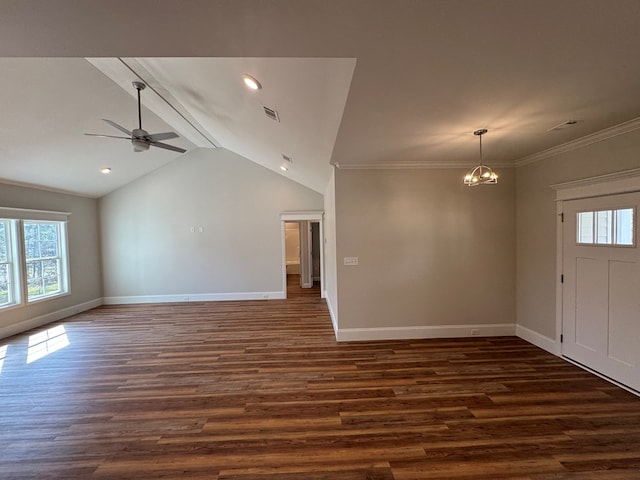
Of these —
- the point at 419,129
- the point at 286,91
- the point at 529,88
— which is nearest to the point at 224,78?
the point at 286,91

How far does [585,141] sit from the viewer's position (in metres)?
3.03

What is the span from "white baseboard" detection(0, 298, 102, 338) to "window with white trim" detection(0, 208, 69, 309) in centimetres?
35

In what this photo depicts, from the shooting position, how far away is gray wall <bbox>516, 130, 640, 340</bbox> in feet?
9.97

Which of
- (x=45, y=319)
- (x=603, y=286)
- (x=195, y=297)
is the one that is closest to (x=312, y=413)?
(x=603, y=286)

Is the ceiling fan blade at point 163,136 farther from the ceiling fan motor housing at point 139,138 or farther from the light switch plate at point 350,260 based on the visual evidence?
the light switch plate at point 350,260

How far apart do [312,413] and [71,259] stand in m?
6.46

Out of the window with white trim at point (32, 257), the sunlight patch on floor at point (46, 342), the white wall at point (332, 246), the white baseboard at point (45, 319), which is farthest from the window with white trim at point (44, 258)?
the white wall at point (332, 246)

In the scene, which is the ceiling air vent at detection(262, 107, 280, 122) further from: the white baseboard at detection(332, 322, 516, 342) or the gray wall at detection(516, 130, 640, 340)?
the gray wall at detection(516, 130, 640, 340)

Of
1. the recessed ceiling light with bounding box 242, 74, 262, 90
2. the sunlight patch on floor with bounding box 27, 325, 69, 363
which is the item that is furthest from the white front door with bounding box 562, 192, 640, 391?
the sunlight patch on floor with bounding box 27, 325, 69, 363

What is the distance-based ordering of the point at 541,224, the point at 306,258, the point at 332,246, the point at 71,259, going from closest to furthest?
the point at 541,224, the point at 332,246, the point at 71,259, the point at 306,258

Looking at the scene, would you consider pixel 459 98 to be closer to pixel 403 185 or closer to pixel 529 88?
pixel 529 88

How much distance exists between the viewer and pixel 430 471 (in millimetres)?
1870

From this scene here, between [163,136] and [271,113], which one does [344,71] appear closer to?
[271,113]

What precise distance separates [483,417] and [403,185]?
2820 mm
